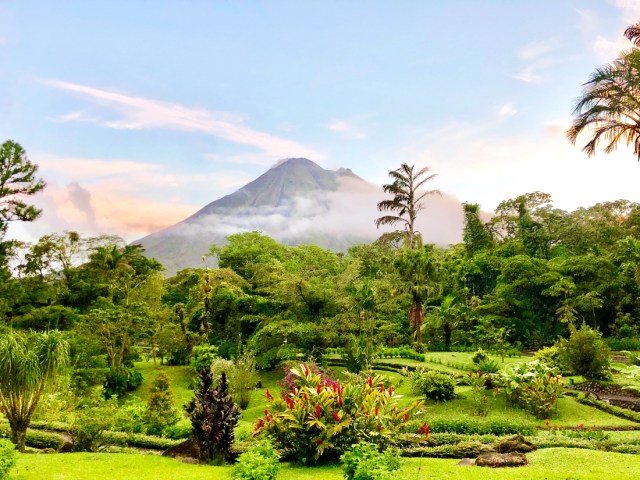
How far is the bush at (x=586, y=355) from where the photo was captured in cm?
1734

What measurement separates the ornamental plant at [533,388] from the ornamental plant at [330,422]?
22.0 ft

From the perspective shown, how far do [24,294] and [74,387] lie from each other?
34.9 ft

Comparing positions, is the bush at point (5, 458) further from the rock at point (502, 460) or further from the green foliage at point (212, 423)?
the rock at point (502, 460)

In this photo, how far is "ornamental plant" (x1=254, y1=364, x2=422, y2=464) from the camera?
8.79m

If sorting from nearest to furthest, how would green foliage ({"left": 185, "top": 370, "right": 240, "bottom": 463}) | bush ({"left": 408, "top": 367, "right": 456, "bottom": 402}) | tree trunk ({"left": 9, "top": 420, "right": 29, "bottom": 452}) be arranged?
green foliage ({"left": 185, "top": 370, "right": 240, "bottom": 463}) → tree trunk ({"left": 9, "top": 420, "right": 29, "bottom": 452}) → bush ({"left": 408, "top": 367, "right": 456, "bottom": 402})

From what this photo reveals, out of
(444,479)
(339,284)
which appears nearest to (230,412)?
(444,479)

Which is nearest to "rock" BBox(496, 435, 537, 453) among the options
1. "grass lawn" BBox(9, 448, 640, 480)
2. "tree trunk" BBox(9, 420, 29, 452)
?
"grass lawn" BBox(9, 448, 640, 480)

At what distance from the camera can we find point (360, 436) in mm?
8805

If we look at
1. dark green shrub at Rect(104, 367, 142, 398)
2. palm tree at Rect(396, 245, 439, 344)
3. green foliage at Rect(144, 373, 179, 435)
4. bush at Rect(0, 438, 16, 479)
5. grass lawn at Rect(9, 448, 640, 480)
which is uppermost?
palm tree at Rect(396, 245, 439, 344)

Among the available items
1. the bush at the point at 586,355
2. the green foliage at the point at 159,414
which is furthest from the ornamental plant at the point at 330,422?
the bush at the point at 586,355

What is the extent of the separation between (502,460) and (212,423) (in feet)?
18.0

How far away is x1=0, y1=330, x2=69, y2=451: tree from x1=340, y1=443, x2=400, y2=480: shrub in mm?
8183

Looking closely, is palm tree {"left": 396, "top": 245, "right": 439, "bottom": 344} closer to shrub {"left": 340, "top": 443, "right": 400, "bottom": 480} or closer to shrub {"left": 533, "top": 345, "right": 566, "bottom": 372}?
shrub {"left": 533, "top": 345, "right": 566, "bottom": 372}

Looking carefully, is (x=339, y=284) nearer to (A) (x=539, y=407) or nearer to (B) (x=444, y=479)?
(A) (x=539, y=407)
